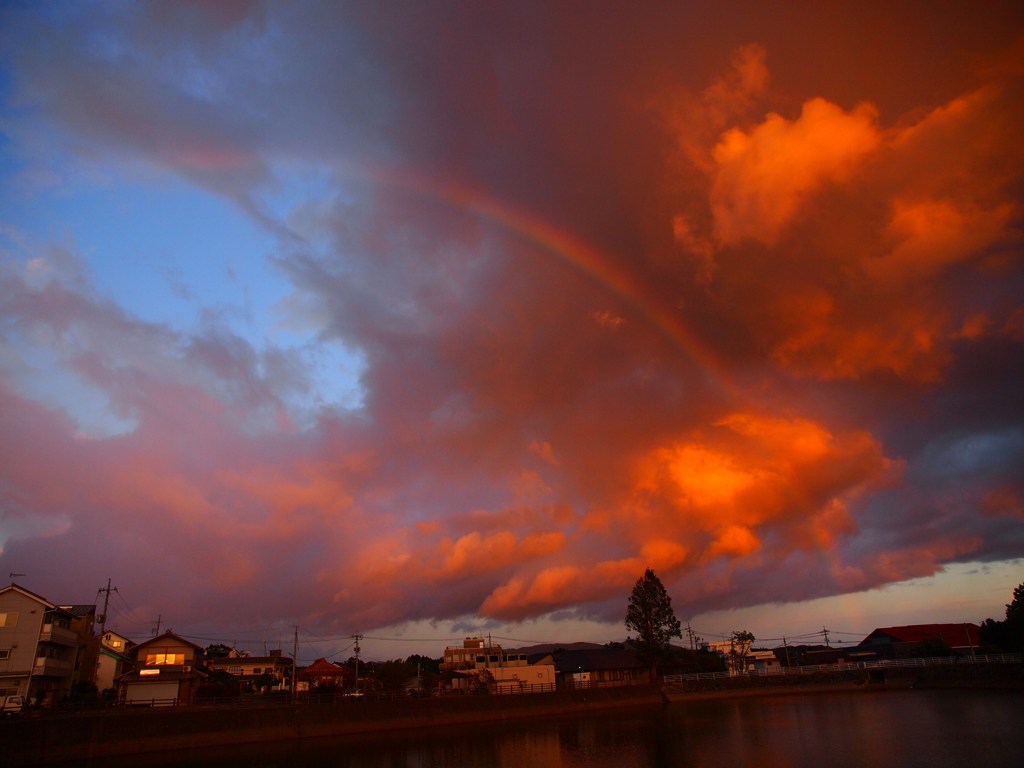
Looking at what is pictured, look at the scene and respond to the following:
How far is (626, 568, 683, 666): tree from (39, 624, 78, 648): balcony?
68.2m

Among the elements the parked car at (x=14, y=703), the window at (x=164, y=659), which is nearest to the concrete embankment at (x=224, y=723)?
the parked car at (x=14, y=703)

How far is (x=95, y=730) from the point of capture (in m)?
42.2

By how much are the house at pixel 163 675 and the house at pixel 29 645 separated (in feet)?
20.3

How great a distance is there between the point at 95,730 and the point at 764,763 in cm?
4063

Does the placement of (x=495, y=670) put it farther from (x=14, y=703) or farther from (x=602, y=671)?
(x=14, y=703)

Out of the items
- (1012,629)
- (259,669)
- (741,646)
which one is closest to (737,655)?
(741,646)

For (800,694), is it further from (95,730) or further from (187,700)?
(95,730)

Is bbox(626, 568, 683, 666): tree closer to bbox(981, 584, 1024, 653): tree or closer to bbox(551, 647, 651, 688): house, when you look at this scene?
bbox(551, 647, 651, 688): house

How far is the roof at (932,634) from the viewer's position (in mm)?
103387

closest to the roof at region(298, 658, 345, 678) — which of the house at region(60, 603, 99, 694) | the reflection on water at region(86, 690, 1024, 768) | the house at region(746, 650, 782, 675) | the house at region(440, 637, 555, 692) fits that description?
the house at region(440, 637, 555, 692)

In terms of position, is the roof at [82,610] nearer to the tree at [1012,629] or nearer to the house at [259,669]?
the house at [259,669]

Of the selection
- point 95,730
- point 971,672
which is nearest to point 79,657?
point 95,730

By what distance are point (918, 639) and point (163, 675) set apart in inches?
4297

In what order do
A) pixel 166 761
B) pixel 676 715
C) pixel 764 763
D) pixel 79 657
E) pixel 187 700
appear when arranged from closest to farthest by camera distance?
pixel 764 763, pixel 166 761, pixel 187 700, pixel 676 715, pixel 79 657
